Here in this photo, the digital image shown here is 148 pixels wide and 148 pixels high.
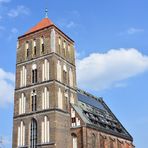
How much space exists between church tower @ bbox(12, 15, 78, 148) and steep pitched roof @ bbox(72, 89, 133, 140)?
2.58 m

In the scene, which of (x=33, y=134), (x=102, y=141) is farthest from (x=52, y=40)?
(x=102, y=141)

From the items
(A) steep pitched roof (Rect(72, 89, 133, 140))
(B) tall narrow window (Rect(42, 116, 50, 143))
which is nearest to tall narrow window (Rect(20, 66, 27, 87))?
(B) tall narrow window (Rect(42, 116, 50, 143))

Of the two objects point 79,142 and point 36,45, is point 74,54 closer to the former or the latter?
point 36,45

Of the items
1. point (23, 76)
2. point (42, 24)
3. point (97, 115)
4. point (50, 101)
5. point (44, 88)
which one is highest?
point (42, 24)

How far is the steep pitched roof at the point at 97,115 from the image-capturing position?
4806cm

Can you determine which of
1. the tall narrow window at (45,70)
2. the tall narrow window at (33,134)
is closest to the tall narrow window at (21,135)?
the tall narrow window at (33,134)

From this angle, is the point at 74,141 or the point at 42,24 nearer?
the point at 74,141

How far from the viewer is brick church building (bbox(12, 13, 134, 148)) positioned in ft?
143

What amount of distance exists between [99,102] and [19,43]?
2253 cm

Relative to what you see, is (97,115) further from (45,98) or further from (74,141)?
(45,98)

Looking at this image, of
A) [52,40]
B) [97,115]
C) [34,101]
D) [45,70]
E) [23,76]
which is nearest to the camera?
[34,101]

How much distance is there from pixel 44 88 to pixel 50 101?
8.04 feet

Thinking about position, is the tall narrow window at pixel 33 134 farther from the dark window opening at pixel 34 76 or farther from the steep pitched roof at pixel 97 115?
the steep pitched roof at pixel 97 115

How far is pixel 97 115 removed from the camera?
53125 mm
